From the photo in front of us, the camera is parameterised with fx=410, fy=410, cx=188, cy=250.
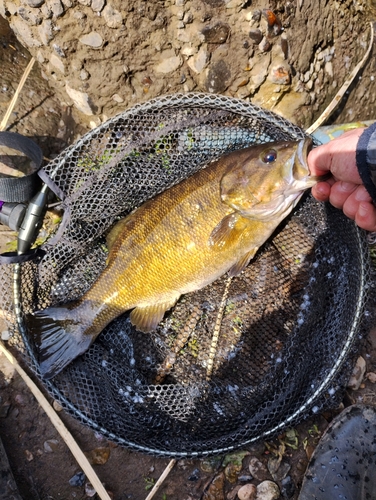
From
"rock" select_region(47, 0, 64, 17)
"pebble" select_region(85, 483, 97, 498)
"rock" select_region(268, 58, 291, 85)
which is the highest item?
"rock" select_region(47, 0, 64, 17)

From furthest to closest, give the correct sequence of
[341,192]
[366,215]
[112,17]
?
1. [112,17]
2. [341,192]
3. [366,215]

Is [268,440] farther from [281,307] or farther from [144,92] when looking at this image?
[144,92]

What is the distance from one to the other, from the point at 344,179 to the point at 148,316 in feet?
4.89

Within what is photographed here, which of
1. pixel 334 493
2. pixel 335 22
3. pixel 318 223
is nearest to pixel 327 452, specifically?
pixel 334 493

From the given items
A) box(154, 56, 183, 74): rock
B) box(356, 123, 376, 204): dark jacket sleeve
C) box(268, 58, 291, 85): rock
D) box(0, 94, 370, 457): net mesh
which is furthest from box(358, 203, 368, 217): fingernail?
box(154, 56, 183, 74): rock

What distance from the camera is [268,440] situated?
2.85m

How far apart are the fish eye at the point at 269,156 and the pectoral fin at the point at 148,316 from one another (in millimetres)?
1080

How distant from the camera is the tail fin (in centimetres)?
261

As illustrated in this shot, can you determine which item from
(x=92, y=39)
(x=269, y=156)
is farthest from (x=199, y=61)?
(x=269, y=156)

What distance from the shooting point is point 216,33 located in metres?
2.65

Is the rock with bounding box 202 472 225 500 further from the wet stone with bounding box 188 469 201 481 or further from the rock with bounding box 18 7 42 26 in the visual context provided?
the rock with bounding box 18 7 42 26

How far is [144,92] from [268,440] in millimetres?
2611

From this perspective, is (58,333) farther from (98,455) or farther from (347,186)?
(347,186)

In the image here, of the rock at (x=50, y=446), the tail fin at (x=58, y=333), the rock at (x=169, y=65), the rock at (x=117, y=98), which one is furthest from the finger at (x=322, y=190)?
the rock at (x=50, y=446)
